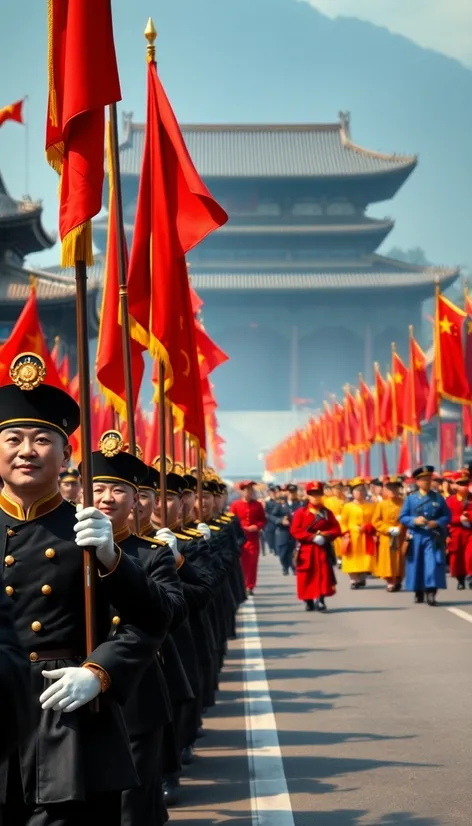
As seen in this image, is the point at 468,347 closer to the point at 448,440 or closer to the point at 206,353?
the point at 206,353

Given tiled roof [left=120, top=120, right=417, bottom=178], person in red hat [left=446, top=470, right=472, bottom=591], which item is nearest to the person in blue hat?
person in red hat [left=446, top=470, right=472, bottom=591]

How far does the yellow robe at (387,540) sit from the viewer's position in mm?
20953

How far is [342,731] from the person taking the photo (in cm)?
883

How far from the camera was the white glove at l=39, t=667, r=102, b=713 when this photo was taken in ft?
13.8

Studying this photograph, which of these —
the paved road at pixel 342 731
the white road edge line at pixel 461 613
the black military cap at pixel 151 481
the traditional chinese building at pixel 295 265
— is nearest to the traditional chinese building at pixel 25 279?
the white road edge line at pixel 461 613

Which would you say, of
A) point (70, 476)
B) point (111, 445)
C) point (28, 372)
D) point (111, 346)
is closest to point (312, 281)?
point (70, 476)

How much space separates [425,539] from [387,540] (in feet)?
9.68

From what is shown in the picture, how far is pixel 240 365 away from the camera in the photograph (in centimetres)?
7838

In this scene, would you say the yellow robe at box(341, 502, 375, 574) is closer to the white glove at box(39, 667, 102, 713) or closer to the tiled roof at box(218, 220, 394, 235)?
the white glove at box(39, 667, 102, 713)

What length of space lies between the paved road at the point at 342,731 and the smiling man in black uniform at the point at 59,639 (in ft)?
7.25

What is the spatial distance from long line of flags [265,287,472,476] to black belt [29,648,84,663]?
2252cm

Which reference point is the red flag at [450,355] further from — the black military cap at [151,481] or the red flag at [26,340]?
the black military cap at [151,481]

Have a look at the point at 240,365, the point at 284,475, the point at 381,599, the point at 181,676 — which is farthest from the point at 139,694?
the point at 284,475

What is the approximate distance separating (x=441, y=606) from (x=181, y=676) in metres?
11.1
